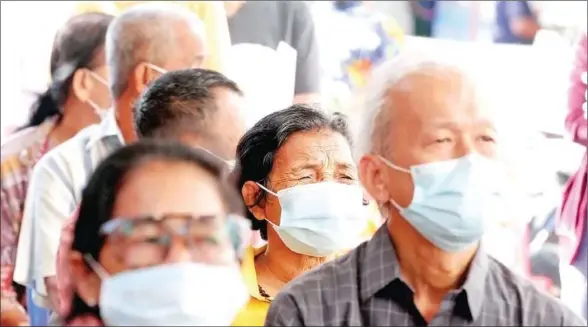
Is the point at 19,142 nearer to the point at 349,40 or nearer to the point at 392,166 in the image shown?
the point at 349,40

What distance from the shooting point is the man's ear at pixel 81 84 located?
218 centimetres

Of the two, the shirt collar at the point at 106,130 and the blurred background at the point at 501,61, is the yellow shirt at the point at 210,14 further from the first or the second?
the shirt collar at the point at 106,130

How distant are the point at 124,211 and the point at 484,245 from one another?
1.99 feet

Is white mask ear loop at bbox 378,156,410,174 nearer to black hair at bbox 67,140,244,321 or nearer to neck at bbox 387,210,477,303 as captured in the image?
neck at bbox 387,210,477,303

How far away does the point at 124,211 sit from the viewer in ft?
5.46

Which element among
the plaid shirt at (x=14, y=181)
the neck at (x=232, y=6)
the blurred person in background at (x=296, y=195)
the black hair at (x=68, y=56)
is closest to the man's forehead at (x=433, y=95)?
the blurred person in background at (x=296, y=195)

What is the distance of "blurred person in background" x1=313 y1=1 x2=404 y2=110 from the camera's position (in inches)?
80.6

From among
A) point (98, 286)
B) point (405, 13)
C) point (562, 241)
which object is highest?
point (405, 13)

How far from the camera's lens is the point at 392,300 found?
1720mm

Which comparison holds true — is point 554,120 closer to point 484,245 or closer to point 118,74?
point 484,245

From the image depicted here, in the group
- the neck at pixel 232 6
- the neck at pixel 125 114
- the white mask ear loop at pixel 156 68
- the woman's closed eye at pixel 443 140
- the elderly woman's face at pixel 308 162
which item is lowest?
the elderly woman's face at pixel 308 162

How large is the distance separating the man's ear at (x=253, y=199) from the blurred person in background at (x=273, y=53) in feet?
0.49

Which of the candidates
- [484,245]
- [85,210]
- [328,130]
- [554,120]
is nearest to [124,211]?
[85,210]

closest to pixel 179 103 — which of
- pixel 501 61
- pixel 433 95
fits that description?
pixel 433 95
